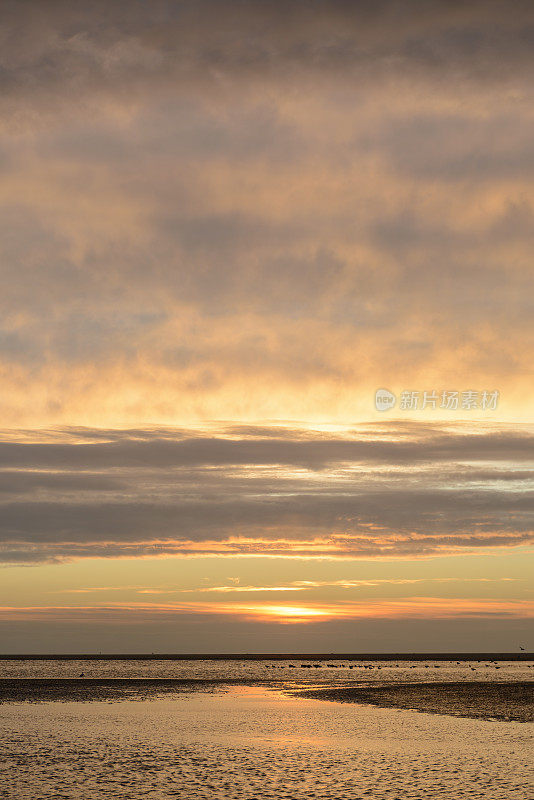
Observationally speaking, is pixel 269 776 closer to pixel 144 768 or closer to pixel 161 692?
pixel 144 768

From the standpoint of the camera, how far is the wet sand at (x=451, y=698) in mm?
63812

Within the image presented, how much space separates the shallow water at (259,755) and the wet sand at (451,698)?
5.18m

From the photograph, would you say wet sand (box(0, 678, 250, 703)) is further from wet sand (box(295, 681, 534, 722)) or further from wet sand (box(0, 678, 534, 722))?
wet sand (box(295, 681, 534, 722))

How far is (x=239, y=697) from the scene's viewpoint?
8450 cm

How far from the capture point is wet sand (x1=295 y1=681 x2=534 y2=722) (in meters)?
63.8

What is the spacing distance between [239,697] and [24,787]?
55.7 m

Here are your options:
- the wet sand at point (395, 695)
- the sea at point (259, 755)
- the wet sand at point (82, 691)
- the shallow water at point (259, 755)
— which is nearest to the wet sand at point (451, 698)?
the wet sand at point (395, 695)

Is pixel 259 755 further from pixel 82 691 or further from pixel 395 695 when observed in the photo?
pixel 82 691

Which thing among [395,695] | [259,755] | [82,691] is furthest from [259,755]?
[82,691]

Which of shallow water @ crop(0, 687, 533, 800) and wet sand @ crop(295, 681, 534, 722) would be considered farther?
wet sand @ crop(295, 681, 534, 722)

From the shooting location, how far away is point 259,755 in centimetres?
4100

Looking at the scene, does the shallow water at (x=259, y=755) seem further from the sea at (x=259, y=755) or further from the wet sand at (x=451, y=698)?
the wet sand at (x=451, y=698)

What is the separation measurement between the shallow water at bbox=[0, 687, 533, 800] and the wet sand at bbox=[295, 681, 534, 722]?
17.0ft

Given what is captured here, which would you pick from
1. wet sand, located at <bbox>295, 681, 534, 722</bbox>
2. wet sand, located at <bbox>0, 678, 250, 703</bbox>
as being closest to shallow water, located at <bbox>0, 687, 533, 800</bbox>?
wet sand, located at <bbox>295, 681, 534, 722</bbox>
